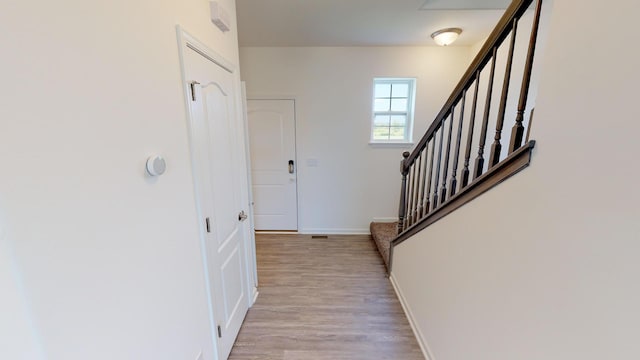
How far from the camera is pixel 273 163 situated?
3.79 metres

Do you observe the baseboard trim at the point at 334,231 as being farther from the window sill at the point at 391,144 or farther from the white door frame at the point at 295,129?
the window sill at the point at 391,144

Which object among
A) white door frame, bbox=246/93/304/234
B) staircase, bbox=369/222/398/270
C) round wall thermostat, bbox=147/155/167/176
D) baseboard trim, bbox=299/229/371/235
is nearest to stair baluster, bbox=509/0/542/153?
round wall thermostat, bbox=147/155/167/176

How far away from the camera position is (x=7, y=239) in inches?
21.7

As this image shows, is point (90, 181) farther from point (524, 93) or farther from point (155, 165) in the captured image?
point (524, 93)

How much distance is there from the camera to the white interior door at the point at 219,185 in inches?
55.1

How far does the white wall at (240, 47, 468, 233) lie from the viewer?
11.3 feet

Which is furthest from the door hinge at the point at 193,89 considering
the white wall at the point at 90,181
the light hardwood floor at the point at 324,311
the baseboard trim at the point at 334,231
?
the baseboard trim at the point at 334,231

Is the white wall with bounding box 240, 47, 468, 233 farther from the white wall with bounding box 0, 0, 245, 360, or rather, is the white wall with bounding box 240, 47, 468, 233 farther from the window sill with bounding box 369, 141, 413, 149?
the white wall with bounding box 0, 0, 245, 360

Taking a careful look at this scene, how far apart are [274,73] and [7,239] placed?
330 cm

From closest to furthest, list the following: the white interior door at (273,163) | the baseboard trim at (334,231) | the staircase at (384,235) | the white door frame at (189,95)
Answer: the white door frame at (189,95)
the staircase at (384,235)
the white interior door at (273,163)
the baseboard trim at (334,231)

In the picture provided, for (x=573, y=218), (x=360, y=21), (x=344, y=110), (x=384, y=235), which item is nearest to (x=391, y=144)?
(x=344, y=110)

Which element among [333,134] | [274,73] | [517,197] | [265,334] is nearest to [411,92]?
[333,134]

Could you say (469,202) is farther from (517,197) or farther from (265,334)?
(265,334)

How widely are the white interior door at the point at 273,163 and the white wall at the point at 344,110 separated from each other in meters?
0.11
